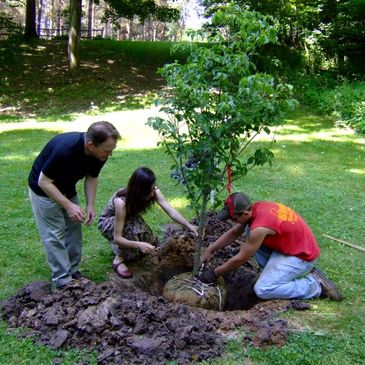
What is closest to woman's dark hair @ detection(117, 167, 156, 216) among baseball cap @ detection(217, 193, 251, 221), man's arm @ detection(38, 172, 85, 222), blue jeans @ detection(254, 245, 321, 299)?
man's arm @ detection(38, 172, 85, 222)

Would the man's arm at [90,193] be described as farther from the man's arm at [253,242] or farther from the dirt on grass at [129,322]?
the man's arm at [253,242]

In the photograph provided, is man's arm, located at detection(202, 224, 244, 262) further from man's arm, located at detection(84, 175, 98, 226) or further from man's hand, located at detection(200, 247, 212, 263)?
man's arm, located at detection(84, 175, 98, 226)

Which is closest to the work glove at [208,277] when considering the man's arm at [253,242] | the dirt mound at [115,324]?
the man's arm at [253,242]

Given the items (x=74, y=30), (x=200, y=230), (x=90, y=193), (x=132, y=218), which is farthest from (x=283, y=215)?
(x=74, y=30)

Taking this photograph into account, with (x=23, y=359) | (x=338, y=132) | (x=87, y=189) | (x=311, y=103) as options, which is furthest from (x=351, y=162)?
(x=23, y=359)

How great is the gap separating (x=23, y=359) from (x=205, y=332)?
121cm

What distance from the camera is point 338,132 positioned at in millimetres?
10750

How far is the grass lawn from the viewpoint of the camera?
10.2 ft

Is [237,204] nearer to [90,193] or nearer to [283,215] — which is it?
[283,215]

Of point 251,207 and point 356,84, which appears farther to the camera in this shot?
point 356,84

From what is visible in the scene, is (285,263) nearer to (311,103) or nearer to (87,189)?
(87,189)

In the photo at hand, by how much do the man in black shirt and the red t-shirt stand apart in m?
1.31

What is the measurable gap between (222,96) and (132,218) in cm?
158

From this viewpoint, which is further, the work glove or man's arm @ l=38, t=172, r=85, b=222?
the work glove
